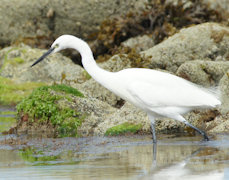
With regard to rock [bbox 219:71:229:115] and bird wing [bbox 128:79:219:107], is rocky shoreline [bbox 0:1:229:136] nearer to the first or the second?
rock [bbox 219:71:229:115]

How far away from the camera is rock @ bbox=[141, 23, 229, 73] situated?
14539 millimetres

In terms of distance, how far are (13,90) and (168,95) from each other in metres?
7.95

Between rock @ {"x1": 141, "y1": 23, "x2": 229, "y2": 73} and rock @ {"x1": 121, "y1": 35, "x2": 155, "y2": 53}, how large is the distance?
7.90 feet

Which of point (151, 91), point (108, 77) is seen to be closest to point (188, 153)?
point (151, 91)

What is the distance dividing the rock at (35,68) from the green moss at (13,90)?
1.38 feet

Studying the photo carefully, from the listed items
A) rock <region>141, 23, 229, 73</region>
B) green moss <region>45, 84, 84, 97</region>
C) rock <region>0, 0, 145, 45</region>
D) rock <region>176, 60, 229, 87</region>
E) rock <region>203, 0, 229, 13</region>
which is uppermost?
rock <region>203, 0, 229, 13</region>

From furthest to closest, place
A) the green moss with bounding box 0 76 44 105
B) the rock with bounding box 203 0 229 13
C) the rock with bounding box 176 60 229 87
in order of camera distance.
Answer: the rock with bounding box 203 0 229 13, the green moss with bounding box 0 76 44 105, the rock with bounding box 176 60 229 87

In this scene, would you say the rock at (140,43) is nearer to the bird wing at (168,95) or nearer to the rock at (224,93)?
the rock at (224,93)

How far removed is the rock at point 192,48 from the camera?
47.7 ft

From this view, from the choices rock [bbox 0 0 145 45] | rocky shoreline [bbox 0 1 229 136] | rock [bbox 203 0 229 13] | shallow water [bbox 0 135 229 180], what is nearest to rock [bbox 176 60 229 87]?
rocky shoreline [bbox 0 1 229 136]

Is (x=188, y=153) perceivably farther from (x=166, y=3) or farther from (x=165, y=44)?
(x=166, y=3)

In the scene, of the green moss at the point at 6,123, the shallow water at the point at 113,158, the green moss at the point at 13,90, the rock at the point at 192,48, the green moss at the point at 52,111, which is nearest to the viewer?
the shallow water at the point at 113,158

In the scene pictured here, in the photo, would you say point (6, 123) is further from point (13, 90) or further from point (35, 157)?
point (35, 157)

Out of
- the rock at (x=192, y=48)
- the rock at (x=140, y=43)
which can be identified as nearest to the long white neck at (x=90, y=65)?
the rock at (x=192, y=48)
